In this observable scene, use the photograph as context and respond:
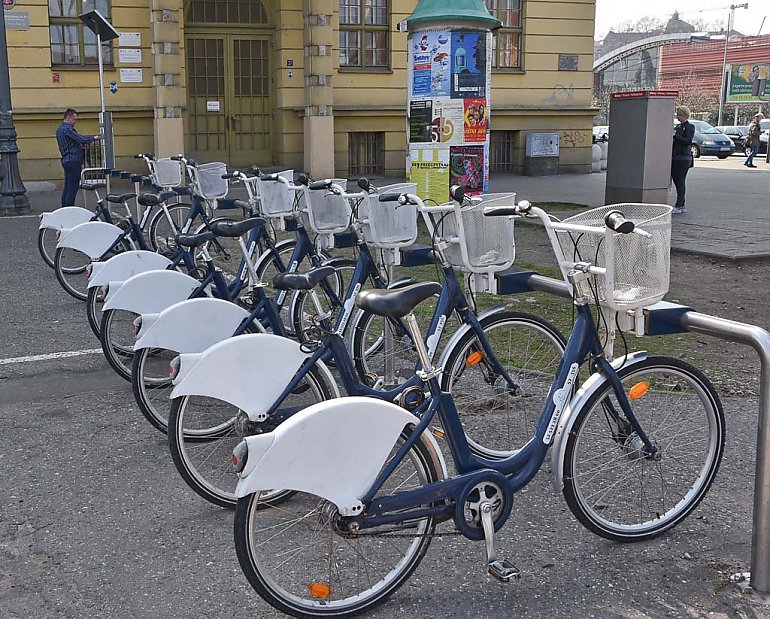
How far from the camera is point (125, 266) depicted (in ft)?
19.6

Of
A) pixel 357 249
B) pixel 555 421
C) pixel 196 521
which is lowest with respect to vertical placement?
pixel 196 521

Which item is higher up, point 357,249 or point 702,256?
point 357,249

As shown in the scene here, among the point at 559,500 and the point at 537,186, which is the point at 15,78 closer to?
the point at 537,186

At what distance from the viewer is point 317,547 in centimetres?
334

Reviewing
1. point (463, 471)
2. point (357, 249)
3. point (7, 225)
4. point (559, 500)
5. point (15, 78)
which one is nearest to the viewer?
point (463, 471)

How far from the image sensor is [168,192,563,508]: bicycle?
369 cm

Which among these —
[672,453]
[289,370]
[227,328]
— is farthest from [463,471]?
[227,328]

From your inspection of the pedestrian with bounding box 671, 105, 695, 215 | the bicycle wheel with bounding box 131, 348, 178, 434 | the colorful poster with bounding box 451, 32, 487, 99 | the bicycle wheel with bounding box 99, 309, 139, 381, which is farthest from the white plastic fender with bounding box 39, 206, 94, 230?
the pedestrian with bounding box 671, 105, 695, 215

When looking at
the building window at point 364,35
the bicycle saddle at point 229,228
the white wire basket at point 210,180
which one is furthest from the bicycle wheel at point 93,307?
the building window at point 364,35

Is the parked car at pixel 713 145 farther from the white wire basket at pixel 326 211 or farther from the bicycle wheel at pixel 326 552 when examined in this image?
the bicycle wheel at pixel 326 552

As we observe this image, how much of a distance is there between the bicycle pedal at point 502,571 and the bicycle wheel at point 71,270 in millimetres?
5928

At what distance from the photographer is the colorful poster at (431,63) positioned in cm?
1099

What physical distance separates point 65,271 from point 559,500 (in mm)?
5827

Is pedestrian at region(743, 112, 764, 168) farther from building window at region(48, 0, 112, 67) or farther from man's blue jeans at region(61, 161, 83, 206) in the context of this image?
man's blue jeans at region(61, 161, 83, 206)
